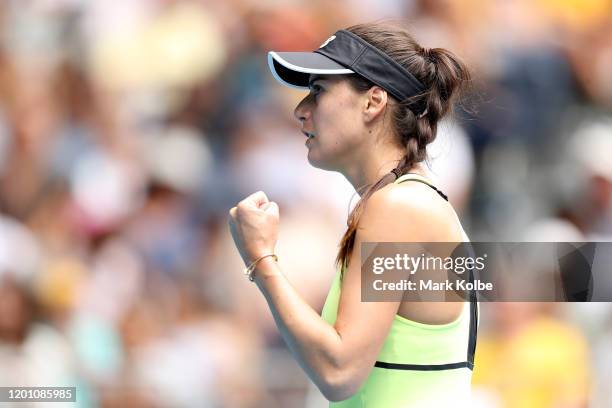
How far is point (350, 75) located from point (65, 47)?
152 inches

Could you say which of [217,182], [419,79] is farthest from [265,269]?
[217,182]

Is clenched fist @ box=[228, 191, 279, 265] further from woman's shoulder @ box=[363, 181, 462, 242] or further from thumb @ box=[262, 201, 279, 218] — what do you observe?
woman's shoulder @ box=[363, 181, 462, 242]

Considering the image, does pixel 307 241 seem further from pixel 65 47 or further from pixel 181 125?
pixel 65 47

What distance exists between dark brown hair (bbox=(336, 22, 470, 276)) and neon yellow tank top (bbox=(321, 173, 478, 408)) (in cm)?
13

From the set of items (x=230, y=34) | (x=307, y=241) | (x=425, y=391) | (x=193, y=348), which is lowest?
(x=425, y=391)

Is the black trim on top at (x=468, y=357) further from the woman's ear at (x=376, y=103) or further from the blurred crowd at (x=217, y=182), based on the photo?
the blurred crowd at (x=217, y=182)

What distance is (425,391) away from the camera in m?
2.23

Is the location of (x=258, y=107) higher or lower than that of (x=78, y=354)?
higher

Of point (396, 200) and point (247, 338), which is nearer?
point (396, 200)

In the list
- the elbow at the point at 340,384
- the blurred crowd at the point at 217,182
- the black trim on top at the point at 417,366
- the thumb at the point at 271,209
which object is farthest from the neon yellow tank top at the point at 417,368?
the blurred crowd at the point at 217,182

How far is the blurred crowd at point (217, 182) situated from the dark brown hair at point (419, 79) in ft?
7.54

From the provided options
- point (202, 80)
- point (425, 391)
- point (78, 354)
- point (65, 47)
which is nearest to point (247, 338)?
point (78, 354)

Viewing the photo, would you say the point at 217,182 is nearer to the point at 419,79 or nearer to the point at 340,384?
the point at 419,79

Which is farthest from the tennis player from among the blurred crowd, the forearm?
the blurred crowd
